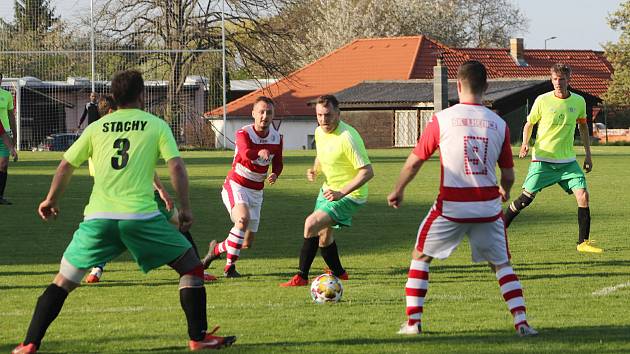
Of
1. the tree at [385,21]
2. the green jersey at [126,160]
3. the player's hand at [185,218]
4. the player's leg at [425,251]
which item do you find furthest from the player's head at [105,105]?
the tree at [385,21]

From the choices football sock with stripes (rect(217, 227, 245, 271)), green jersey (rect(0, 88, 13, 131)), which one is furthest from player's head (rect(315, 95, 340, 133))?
green jersey (rect(0, 88, 13, 131))

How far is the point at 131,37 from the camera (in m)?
55.6

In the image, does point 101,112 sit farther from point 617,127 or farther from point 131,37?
point 617,127

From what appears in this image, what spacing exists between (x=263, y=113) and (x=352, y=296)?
204 cm

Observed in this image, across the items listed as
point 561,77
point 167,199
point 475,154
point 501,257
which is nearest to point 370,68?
point 561,77

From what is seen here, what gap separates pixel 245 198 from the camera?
37.9ft

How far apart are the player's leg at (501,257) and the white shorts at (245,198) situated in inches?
156

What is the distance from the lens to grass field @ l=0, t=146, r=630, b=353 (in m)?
7.85

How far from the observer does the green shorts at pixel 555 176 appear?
1375cm

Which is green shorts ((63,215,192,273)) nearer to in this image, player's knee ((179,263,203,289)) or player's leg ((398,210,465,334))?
player's knee ((179,263,203,289))

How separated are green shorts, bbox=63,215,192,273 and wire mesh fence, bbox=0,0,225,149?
4473 centimetres

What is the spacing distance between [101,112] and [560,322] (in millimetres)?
4329

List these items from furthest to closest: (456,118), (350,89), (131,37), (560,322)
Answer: (350,89)
(131,37)
(560,322)
(456,118)

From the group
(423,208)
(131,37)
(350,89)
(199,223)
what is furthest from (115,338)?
(350,89)
